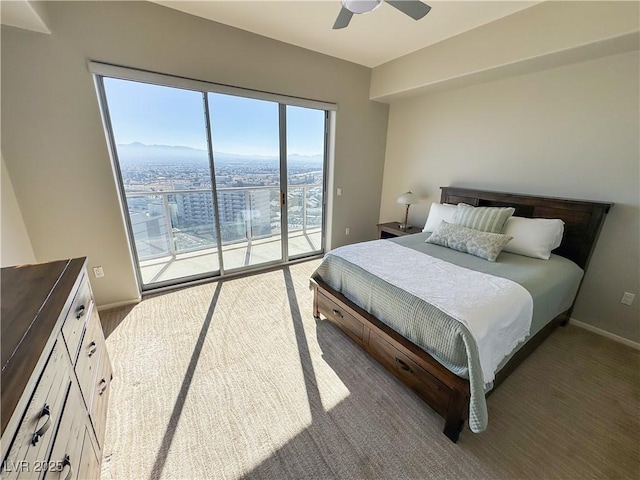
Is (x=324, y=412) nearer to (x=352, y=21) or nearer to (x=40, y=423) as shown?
(x=40, y=423)

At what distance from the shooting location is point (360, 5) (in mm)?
1647

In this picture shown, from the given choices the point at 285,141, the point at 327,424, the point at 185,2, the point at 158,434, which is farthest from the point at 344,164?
the point at 158,434

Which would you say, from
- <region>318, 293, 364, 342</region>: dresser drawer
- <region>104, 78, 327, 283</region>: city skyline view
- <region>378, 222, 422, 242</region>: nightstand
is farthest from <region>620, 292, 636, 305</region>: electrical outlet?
<region>104, 78, 327, 283</region>: city skyline view

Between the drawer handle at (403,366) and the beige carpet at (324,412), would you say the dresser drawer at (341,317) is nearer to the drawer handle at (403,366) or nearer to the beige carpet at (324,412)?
the beige carpet at (324,412)

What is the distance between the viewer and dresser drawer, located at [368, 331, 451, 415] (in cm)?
151

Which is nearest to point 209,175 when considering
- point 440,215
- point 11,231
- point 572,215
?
point 11,231

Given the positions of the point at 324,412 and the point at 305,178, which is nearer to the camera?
the point at 324,412

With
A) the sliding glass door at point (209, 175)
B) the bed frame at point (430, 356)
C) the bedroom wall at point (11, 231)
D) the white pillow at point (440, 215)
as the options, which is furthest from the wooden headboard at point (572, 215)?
the bedroom wall at point (11, 231)

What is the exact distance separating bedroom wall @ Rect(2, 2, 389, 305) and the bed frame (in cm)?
213

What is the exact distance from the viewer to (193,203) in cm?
Answer: 307

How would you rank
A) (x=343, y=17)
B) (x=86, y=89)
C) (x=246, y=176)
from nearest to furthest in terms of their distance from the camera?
1. (x=343, y=17)
2. (x=86, y=89)
3. (x=246, y=176)

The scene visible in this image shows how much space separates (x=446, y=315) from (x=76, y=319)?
191 centimetres

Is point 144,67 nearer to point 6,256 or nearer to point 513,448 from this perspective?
point 6,256

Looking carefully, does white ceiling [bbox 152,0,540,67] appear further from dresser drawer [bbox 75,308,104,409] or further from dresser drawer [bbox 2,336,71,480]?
dresser drawer [bbox 2,336,71,480]
